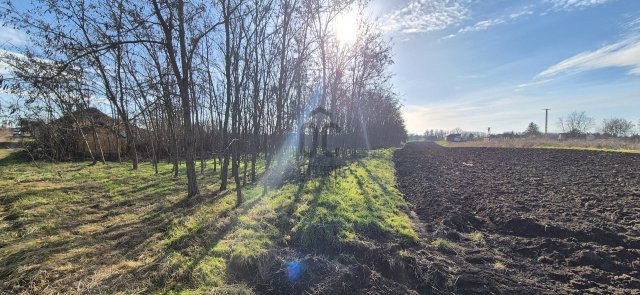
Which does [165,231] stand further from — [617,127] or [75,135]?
[617,127]

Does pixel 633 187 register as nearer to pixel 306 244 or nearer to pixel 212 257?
pixel 306 244

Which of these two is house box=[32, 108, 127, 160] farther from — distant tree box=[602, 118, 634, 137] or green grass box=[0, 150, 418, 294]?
distant tree box=[602, 118, 634, 137]

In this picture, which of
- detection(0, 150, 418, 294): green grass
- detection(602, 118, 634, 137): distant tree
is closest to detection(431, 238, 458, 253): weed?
detection(0, 150, 418, 294): green grass

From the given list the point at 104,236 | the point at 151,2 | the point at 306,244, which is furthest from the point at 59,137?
the point at 306,244

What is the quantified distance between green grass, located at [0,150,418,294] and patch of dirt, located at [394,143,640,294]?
3.62ft

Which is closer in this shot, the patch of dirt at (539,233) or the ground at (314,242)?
the ground at (314,242)

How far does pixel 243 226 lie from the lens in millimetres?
6121

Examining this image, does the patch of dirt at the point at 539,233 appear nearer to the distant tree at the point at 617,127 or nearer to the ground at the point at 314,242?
the ground at the point at 314,242

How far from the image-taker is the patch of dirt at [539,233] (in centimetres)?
429

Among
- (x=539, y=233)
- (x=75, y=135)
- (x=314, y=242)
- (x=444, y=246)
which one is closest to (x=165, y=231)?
(x=314, y=242)

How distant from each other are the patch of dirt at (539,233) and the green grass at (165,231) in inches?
43.4

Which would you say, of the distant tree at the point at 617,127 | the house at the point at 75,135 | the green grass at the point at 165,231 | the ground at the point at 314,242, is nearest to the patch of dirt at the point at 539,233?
the ground at the point at 314,242

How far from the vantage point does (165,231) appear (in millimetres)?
6016

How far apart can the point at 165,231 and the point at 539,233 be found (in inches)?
304
